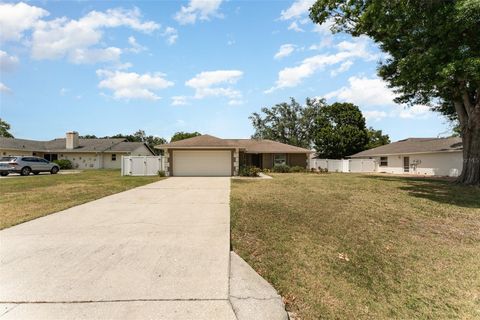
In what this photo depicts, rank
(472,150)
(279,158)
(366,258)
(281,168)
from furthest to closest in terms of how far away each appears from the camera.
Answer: (279,158) → (281,168) → (472,150) → (366,258)

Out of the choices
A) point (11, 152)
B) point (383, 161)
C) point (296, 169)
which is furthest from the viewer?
point (383, 161)

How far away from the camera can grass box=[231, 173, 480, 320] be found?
3.46 m

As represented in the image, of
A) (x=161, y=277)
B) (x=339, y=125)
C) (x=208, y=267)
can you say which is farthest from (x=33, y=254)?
(x=339, y=125)

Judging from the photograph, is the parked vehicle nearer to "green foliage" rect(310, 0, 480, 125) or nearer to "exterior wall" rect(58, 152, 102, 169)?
"exterior wall" rect(58, 152, 102, 169)

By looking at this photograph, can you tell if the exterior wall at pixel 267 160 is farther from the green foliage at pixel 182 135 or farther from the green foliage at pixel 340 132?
the green foliage at pixel 182 135

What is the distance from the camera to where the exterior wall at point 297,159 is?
28.5m

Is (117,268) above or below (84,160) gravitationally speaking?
below

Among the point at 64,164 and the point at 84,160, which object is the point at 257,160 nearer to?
the point at 84,160

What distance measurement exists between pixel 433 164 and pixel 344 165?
8.89 metres

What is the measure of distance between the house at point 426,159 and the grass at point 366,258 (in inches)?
696

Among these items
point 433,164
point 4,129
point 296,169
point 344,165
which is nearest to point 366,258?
point 296,169

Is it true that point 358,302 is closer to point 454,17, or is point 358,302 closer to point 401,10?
point 454,17

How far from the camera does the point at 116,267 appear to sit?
13.4 ft

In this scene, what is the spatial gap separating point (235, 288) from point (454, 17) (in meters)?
12.1
